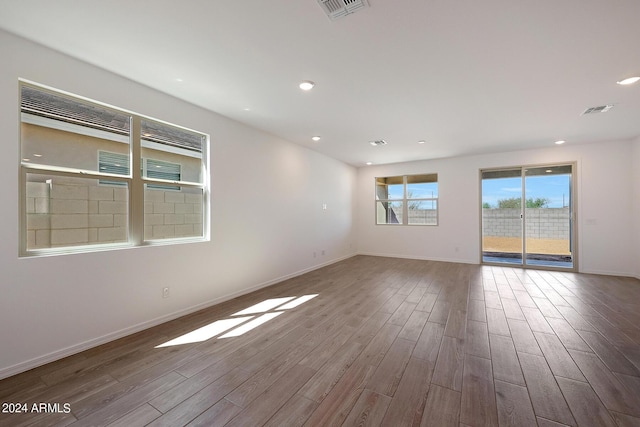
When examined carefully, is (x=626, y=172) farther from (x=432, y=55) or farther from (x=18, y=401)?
(x=18, y=401)

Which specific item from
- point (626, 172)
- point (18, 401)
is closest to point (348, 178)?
point (626, 172)

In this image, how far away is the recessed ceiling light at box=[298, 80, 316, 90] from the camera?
2.70 meters

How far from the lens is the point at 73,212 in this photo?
2.37 metres

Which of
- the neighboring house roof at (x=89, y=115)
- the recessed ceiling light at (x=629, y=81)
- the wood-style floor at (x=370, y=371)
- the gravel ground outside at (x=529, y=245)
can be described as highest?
the recessed ceiling light at (x=629, y=81)

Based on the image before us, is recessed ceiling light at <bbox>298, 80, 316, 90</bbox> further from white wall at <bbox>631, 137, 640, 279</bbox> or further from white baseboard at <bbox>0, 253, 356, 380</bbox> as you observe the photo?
white wall at <bbox>631, 137, 640, 279</bbox>

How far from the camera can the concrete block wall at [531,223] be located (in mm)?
5395

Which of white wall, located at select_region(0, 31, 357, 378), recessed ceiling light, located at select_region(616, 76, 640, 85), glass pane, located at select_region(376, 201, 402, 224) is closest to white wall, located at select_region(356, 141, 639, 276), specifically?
glass pane, located at select_region(376, 201, 402, 224)

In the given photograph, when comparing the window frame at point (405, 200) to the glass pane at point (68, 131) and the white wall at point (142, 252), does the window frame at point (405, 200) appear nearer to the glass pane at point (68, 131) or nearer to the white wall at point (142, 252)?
the white wall at point (142, 252)

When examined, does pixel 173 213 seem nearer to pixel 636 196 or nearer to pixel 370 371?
pixel 370 371

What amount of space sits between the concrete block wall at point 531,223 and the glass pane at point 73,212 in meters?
6.92

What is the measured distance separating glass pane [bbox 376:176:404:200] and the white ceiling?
137 inches

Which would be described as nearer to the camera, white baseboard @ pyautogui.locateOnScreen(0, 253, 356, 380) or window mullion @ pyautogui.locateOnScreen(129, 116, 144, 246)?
white baseboard @ pyautogui.locateOnScreen(0, 253, 356, 380)

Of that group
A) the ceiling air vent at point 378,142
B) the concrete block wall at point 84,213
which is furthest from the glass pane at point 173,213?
the ceiling air vent at point 378,142

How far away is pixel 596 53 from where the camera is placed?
86.6 inches
